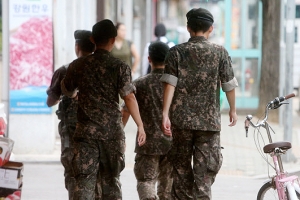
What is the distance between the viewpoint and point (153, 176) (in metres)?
8.48

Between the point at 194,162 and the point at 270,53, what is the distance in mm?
10698

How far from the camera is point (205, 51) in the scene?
305 inches

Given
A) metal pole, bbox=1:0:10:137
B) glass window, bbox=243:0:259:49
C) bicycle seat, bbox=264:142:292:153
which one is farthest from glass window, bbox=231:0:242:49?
bicycle seat, bbox=264:142:292:153

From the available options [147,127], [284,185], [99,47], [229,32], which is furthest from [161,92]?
[229,32]

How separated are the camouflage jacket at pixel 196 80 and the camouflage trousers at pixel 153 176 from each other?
787 mm

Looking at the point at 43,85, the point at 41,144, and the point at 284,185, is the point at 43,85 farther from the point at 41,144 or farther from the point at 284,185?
the point at 284,185

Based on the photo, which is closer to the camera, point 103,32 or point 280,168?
point 280,168

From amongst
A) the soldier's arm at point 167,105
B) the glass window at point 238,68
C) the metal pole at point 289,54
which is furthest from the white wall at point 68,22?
the soldier's arm at point 167,105

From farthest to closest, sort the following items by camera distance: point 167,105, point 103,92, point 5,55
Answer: point 5,55 → point 167,105 → point 103,92

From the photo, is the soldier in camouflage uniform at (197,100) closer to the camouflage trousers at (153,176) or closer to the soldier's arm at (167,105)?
the soldier's arm at (167,105)

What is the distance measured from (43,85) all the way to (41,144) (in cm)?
75

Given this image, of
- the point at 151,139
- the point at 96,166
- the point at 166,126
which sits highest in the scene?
the point at 166,126

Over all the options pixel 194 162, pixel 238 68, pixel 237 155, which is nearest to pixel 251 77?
pixel 238 68

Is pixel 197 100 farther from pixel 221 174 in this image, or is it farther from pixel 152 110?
pixel 221 174
